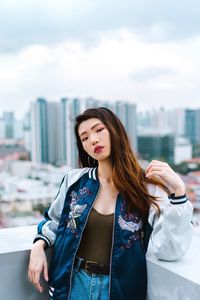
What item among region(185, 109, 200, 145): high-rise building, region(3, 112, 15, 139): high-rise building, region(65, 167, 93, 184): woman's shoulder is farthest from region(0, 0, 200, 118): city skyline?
region(65, 167, 93, 184): woman's shoulder

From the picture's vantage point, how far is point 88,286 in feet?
3.03

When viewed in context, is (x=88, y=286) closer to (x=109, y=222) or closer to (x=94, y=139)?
(x=109, y=222)

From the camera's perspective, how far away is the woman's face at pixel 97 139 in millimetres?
983

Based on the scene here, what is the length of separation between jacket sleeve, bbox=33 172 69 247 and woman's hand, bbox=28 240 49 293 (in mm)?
24

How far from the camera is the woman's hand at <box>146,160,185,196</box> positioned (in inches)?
33.4

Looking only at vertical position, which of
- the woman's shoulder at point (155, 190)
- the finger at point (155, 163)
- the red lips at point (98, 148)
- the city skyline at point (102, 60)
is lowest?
the woman's shoulder at point (155, 190)

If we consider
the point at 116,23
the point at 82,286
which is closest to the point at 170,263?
the point at 82,286

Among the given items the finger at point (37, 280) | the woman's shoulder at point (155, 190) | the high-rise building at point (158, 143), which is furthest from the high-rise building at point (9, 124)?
the woman's shoulder at point (155, 190)

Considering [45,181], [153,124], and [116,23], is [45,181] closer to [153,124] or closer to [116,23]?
[153,124]

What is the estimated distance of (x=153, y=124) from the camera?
24828 millimetres

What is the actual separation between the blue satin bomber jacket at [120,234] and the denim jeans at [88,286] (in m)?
0.02

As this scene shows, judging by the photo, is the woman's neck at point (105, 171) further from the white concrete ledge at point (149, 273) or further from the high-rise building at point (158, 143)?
the high-rise building at point (158, 143)

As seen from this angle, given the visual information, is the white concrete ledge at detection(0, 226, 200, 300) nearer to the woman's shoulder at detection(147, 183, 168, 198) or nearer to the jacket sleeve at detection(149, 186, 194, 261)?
the jacket sleeve at detection(149, 186, 194, 261)

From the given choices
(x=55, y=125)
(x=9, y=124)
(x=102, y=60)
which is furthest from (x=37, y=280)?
(x=102, y=60)
